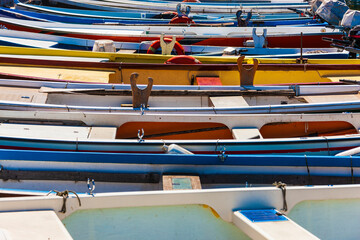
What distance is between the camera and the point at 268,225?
364 cm

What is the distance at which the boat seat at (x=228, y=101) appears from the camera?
21.2 feet

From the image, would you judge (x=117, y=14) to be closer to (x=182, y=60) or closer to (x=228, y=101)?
(x=182, y=60)

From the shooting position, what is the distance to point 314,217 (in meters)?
4.17

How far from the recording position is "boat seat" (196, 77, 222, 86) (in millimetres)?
7605

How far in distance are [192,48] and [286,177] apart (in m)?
5.78

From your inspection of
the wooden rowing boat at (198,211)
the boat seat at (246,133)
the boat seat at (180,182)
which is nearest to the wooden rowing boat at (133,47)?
the boat seat at (246,133)

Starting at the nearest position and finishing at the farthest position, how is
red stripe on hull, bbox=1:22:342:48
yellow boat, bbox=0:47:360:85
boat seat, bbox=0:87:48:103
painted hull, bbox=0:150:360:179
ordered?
1. painted hull, bbox=0:150:360:179
2. boat seat, bbox=0:87:48:103
3. yellow boat, bbox=0:47:360:85
4. red stripe on hull, bbox=1:22:342:48

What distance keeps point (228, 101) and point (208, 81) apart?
117 centimetres

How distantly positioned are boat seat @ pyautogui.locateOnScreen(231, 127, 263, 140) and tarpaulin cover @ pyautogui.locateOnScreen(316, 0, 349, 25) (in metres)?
8.79

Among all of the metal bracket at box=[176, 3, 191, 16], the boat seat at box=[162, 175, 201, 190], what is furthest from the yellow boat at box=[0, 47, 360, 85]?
the metal bracket at box=[176, 3, 191, 16]

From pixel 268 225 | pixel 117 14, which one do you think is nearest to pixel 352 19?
pixel 117 14

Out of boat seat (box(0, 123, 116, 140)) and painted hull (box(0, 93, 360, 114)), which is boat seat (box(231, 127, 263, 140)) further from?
boat seat (box(0, 123, 116, 140))

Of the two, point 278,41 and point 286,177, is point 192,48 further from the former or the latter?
point 286,177

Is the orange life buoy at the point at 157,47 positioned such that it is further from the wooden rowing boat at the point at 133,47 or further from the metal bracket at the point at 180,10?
the metal bracket at the point at 180,10
